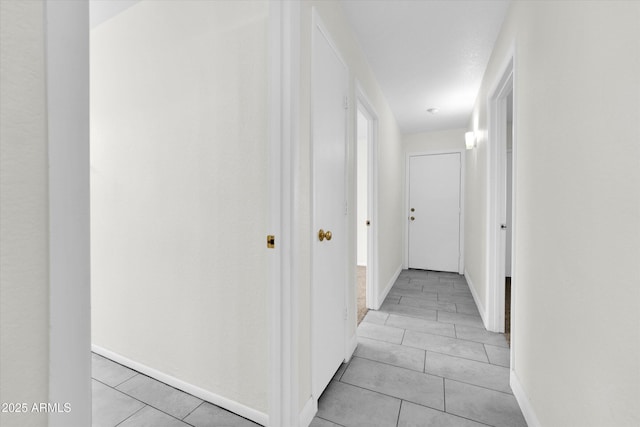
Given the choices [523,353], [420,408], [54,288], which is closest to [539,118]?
[523,353]

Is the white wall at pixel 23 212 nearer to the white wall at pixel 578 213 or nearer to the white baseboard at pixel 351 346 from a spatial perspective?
the white wall at pixel 578 213

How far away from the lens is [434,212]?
4.99 meters

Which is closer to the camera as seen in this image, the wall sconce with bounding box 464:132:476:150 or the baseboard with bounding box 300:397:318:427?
the baseboard with bounding box 300:397:318:427

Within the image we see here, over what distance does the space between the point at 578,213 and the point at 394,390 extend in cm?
135

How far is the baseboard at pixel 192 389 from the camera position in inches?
58.1

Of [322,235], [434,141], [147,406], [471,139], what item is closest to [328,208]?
[322,235]

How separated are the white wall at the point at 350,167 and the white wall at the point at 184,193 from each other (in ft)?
0.60

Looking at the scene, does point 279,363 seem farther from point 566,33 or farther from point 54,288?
point 566,33

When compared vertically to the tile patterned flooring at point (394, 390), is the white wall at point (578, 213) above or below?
above

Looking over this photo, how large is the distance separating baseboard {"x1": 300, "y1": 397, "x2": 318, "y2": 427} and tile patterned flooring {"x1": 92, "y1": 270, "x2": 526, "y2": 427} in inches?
1.4

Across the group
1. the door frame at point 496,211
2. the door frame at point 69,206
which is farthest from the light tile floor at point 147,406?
the door frame at point 496,211

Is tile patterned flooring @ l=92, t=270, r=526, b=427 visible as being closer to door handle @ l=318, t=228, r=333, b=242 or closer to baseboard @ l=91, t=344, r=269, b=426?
baseboard @ l=91, t=344, r=269, b=426

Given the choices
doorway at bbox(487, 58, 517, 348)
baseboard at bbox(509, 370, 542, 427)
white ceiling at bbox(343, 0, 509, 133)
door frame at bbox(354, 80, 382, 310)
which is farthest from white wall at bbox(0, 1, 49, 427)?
doorway at bbox(487, 58, 517, 348)

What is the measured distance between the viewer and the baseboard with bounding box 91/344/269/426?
4.84 feet
